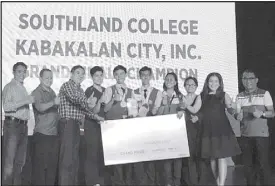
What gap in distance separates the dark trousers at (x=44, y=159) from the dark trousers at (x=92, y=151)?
338 millimetres

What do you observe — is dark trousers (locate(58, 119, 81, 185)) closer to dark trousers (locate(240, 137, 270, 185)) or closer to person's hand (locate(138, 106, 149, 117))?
person's hand (locate(138, 106, 149, 117))

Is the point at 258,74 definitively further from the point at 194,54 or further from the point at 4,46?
the point at 4,46

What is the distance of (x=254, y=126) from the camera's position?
439 centimetres

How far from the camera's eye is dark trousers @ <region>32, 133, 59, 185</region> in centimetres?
413

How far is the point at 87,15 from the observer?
16.0 feet

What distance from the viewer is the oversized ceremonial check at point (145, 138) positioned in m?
4.21

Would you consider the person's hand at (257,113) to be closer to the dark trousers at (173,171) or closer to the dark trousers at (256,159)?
the dark trousers at (256,159)

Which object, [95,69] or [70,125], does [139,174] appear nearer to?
[70,125]

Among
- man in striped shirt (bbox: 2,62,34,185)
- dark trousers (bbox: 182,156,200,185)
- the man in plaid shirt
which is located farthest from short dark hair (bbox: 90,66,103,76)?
dark trousers (bbox: 182,156,200,185)

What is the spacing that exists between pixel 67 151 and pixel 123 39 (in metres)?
1.66

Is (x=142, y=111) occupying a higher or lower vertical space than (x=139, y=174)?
higher

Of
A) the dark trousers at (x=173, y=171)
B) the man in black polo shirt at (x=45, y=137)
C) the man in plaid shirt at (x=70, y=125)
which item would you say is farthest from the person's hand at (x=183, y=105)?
the man in black polo shirt at (x=45, y=137)

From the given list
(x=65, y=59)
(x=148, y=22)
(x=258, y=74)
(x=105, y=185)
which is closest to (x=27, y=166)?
(x=105, y=185)

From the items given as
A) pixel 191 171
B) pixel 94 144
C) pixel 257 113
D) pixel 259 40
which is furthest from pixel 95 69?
pixel 259 40
